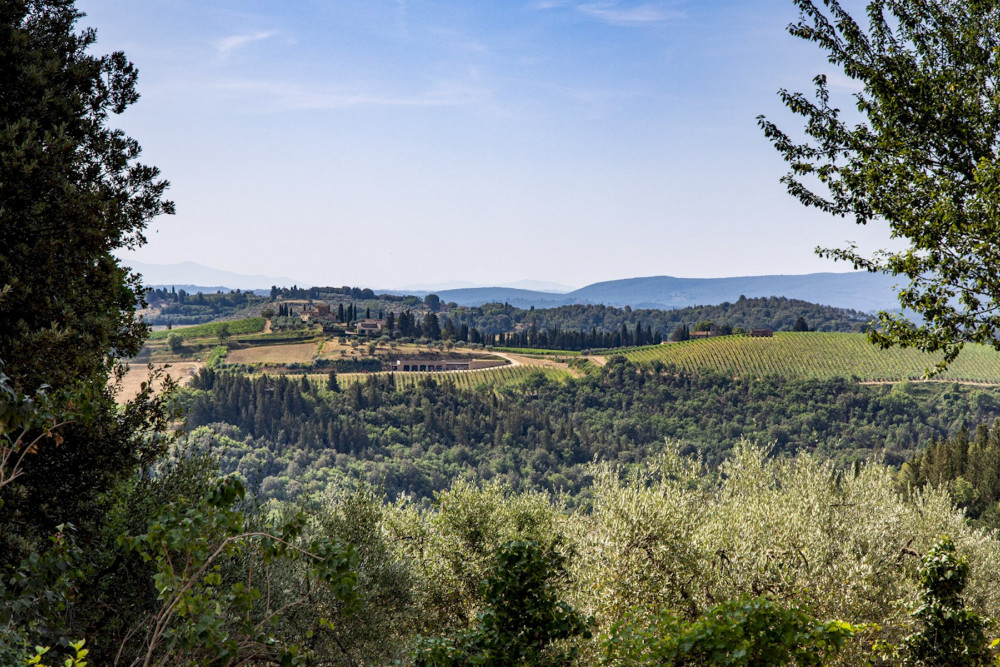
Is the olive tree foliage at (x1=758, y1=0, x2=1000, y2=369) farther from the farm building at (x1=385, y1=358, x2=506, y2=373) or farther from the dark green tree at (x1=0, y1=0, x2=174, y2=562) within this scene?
the farm building at (x1=385, y1=358, x2=506, y2=373)

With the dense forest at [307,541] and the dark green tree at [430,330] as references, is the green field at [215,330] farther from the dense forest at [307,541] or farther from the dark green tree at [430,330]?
the dense forest at [307,541]

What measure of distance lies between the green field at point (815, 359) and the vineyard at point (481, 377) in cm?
2082

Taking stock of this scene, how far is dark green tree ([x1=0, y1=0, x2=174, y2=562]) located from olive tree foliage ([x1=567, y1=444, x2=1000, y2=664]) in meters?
9.43

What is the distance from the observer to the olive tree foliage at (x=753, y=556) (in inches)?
567

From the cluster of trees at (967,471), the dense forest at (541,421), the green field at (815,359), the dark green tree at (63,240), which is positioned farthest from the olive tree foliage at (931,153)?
the green field at (815,359)

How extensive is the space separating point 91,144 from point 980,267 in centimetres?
1238

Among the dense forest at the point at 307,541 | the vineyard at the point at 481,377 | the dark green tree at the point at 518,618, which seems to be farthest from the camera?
the vineyard at the point at 481,377

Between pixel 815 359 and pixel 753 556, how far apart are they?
154 m

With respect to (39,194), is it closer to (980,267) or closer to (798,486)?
(980,267)

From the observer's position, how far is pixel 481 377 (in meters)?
158

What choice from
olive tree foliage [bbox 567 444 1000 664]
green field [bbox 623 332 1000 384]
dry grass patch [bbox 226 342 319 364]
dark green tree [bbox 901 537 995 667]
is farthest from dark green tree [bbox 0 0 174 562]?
green field [bbox 623 332 1000 384]

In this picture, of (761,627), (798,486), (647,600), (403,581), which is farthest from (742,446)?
(761,627)

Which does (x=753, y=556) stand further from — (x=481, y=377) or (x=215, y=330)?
(x=215, y=330)

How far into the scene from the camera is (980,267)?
28.4ft
